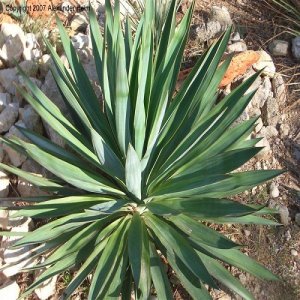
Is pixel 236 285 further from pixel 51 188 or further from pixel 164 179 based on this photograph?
pixel 51 188

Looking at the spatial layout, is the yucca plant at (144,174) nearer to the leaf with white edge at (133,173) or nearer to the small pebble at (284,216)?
the leaf with white edge at (133,173)

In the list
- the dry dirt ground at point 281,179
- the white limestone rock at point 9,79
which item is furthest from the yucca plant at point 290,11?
the white limestone rock at point 9,79

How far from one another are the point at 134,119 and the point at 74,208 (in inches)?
19.0

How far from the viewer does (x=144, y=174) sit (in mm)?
2256

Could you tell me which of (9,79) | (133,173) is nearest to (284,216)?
(133,173)

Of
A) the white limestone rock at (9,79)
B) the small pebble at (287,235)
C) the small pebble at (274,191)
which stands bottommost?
the small pebble at (287,235)

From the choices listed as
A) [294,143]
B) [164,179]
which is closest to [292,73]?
[294,143]

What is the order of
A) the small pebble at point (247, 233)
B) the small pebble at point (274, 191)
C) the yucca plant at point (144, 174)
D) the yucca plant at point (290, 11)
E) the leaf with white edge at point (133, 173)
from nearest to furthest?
the leaf with white edge at point (133, 173) < the yucca plant at point (144, 174) < the small pebble at point (247, 233) < the small pebble at point (274, 191) < the yucca plant at point (290, 11)

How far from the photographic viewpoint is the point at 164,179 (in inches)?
91.7

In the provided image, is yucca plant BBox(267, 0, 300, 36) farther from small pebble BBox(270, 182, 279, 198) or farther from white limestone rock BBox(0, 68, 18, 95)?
white limestone rock BBox(0, 68, 18, 95)

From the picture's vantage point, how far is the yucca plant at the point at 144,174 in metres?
2.11

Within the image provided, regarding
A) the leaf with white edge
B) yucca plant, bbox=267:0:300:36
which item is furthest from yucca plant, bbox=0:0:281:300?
yucca plant, bbox=267:0:300:36

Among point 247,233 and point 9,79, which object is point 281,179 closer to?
point 247,233

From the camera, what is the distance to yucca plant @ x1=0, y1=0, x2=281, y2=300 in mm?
2109
